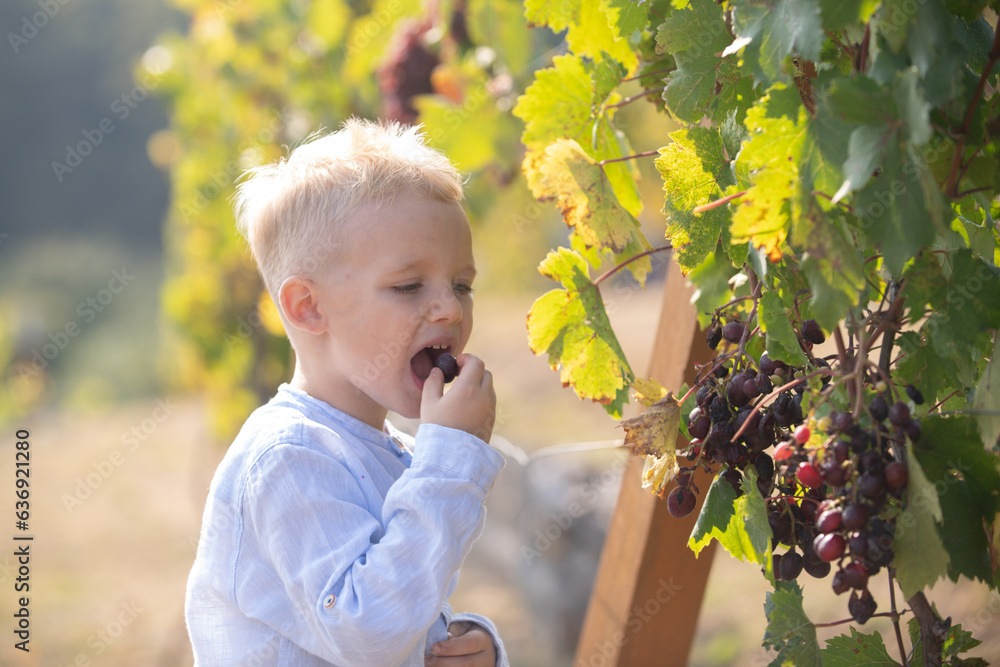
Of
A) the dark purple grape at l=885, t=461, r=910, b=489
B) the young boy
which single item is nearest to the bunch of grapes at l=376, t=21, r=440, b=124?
the young boy

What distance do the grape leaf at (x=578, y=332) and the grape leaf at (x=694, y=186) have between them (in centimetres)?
17

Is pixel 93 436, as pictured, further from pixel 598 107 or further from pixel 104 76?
pixel 104 76

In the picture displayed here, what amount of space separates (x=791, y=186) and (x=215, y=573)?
3.02 feet

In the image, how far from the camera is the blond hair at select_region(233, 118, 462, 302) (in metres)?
1.29

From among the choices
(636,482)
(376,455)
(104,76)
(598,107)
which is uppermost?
(104,76)

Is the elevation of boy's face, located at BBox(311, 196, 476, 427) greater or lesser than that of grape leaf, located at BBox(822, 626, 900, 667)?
greater

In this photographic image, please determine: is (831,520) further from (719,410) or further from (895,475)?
(719,410)

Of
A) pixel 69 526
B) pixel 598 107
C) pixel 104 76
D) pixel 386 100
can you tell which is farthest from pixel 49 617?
pixel 104 76

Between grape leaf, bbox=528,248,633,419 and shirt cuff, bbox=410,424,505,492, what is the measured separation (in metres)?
0.17

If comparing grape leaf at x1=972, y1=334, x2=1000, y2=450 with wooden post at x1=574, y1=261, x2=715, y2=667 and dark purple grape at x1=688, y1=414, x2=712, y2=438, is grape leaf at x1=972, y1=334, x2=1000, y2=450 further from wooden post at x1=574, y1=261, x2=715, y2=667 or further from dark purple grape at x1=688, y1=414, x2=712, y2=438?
Result: wooden post at x1=574, y1=261, x2=715, y2=667

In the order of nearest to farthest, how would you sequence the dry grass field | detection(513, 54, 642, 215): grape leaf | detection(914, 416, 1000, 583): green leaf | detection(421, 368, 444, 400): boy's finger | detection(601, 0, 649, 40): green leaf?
detection(914, 416, 1000, 583): green leaf < detection(601, 0, 649, 40): green leaf < detection(421, 368, 444, 400): boy's finger < detection(513, 54, 642, 215): grape leaf < the dry grass field

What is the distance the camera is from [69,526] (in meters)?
6.39

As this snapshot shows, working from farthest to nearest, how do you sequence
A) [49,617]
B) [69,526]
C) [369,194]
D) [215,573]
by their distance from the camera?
1. [69,526]
2. [49,617]
3. [369,194]
4. [215,573]

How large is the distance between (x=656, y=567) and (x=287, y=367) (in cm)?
319
